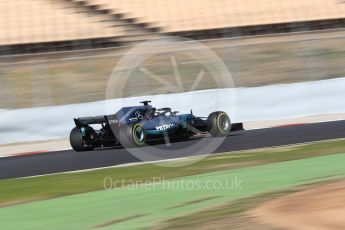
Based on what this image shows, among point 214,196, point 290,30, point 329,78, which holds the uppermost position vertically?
point 290,30

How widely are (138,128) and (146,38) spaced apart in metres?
10.1

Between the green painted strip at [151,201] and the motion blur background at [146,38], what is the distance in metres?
8.46

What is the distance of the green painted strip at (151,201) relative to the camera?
609 cm

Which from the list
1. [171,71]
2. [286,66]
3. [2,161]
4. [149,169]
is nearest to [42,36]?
[171,71]

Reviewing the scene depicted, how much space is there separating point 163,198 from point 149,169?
8.84 feet

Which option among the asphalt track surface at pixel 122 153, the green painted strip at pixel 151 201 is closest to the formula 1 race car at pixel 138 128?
the asphalt track surface at pixel 122 153

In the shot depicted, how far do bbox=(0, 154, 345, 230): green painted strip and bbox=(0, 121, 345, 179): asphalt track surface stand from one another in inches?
95.4

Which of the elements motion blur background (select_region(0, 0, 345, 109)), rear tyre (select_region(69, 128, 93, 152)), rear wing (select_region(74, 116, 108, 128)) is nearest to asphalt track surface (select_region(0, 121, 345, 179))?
rear tyre (select_region(69, 128, 93, 152))

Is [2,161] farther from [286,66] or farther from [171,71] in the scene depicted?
[286,66]

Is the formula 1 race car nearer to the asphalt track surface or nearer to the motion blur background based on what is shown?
the asphalt track surface

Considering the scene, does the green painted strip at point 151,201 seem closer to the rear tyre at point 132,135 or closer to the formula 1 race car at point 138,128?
the rear tyre at point 132,135

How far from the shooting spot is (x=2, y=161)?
1268cm

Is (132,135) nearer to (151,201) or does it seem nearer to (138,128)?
(138,128)

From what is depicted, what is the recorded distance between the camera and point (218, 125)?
522 inches
